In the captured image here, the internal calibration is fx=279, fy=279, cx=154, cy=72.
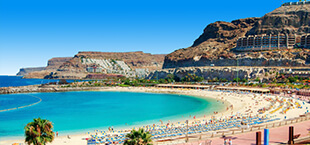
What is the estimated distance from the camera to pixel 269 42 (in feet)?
336

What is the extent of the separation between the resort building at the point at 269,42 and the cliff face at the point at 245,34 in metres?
5.08

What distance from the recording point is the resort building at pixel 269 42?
332 feet

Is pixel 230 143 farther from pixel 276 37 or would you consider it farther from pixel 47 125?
pixel 276 37

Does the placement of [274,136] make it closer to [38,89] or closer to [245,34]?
[38,89]

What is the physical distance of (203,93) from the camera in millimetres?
72500

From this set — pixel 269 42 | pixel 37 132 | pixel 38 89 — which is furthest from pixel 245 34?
pixel 37 132

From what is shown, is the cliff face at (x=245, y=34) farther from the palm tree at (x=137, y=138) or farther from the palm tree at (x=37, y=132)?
the palm tree at (x=37, y=132)

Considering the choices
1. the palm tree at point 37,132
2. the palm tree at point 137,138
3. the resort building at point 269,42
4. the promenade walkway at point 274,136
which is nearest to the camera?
the palm tree at point 137,138

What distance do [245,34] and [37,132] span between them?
386 feet

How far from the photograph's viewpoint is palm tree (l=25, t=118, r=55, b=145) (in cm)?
1789

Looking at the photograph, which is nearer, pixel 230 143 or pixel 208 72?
pixel 230 143

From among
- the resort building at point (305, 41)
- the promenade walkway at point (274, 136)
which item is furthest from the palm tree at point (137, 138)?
the resort building at point (305, 41)

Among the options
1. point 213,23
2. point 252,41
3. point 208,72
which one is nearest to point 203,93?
point 208,72

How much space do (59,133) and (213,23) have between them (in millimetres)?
119365
